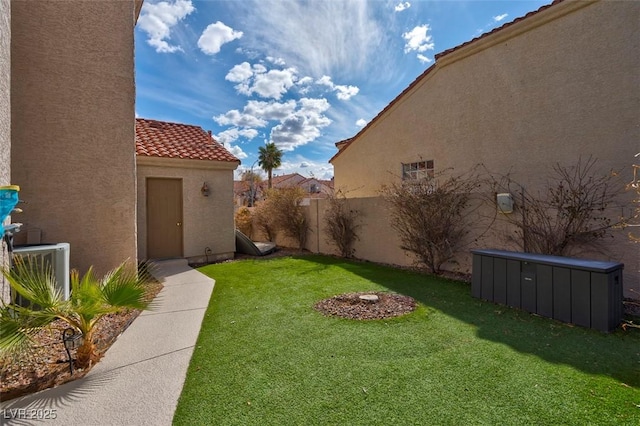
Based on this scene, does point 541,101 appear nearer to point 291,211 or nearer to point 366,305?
point 366,305

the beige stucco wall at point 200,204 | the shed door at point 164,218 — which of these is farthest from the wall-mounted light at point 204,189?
the shed door at point 164,218

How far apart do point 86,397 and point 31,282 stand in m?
1.67

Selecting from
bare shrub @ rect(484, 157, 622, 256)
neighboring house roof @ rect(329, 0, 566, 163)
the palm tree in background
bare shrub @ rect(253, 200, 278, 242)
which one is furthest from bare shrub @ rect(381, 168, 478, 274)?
the palm tree in background

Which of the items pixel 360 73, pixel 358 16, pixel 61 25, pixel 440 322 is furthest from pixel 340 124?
pixel 440 322

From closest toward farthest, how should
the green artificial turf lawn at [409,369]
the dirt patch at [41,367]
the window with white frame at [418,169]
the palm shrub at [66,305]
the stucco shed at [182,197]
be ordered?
1. the green artificial turf lawn at [409,369]
2. the palm shrub at [66,305]
3. the dirt patch at [41,367]
4. the stucco shed at [182,197]
5. the window with white frame at [418,169]

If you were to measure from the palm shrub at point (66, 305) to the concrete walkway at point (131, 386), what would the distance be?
550mm

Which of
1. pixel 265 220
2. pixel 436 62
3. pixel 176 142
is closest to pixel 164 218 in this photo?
pixel 176 142

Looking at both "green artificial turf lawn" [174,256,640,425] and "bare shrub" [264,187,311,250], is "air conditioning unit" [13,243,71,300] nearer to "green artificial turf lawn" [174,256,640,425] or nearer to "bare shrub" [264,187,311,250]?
"green artificial turf lawn" [174,256,640,425]

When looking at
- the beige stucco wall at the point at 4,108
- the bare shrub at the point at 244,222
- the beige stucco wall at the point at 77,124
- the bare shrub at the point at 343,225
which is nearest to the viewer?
the beige stucco wall at the point at 4,108

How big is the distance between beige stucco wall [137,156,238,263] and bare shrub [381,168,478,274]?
7.65 m

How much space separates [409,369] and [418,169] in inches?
408

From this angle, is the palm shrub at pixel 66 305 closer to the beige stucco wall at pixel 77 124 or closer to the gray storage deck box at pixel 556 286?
the beige stucco wall at pixel 77 124

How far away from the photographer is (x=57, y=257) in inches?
226

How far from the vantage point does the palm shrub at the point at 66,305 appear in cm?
350
